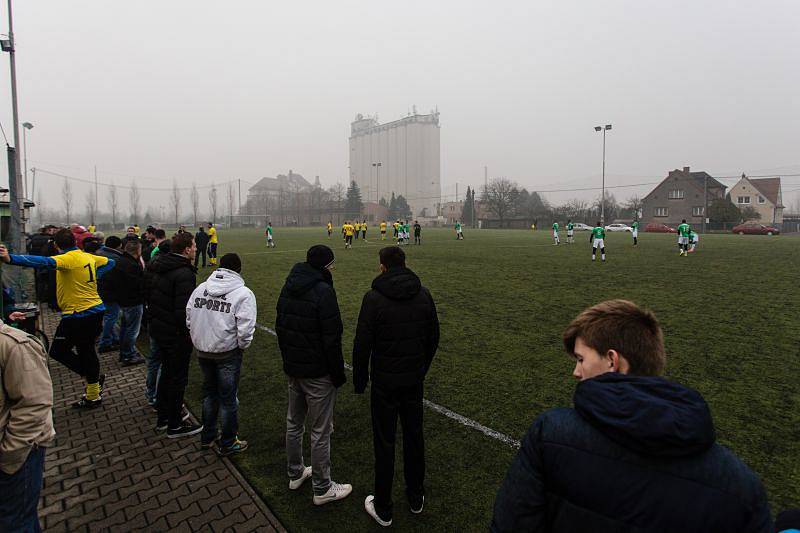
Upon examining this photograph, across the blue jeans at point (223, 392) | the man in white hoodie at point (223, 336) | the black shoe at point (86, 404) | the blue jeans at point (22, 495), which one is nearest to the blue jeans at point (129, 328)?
the black shoe at point (86, 404)

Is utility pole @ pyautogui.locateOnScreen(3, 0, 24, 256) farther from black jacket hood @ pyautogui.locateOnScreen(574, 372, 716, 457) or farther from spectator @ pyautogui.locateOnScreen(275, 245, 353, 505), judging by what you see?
black jacket hood @ pyautogui.locateOnScreen(574, 372, 716, 457)

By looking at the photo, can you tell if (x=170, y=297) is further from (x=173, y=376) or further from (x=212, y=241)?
(x=212, y=241)

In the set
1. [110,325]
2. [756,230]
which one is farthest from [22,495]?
[756,230]

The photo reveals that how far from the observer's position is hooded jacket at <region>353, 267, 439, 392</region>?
3.38 meters

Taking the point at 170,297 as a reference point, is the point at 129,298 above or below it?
below

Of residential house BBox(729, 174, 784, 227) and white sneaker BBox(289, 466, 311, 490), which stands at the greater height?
residential house BBox(729, 174, 784, 227)

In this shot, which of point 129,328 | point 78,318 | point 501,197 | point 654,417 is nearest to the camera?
point 654,417

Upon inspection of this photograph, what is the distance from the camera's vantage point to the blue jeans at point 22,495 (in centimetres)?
227

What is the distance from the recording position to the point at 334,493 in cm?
358

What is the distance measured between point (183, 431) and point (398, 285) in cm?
326

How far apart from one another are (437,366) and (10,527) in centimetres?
500

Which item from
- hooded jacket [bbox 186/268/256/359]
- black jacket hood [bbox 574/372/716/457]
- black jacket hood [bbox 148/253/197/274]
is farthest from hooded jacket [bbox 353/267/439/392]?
black jacket hood [bbox 148/253/197/274]

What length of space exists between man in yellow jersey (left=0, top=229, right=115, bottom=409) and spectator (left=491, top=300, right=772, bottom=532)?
583 cm

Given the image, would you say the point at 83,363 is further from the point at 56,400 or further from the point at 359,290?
the point at 359,290
